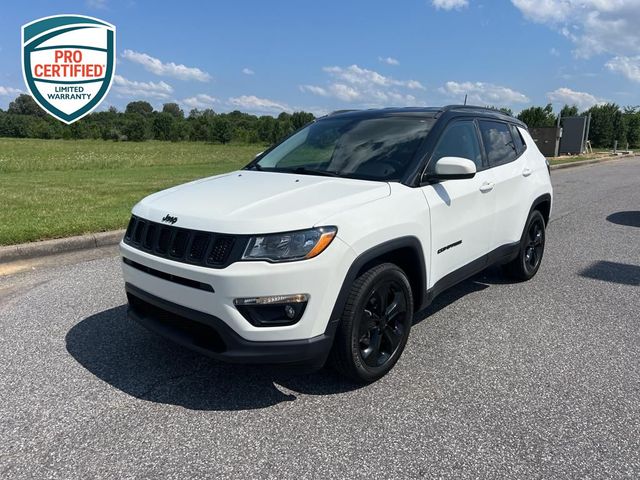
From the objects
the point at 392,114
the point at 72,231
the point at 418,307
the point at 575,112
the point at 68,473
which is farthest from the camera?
the point at 575,112

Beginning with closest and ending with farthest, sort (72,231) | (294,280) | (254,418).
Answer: (294,280), (254,418), (72,231)

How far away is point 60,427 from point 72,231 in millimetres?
4549

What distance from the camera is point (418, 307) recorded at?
139 inches

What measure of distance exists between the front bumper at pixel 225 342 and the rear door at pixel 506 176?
236 centimetres

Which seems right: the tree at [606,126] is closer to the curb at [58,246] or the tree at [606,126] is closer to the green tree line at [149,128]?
the curb at [58,246]

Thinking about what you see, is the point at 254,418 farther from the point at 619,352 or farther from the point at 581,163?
the point at 581,163

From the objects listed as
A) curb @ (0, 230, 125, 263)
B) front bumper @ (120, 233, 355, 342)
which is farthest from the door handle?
curb @ (0, 230, 125, 263)

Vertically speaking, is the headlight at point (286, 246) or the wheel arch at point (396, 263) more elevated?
the headlight at point (286, 246)

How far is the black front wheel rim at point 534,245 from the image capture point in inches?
207

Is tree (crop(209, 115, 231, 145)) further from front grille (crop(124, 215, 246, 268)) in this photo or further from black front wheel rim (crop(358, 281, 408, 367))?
black front wheel rim (crop(358, 281, 408, 367))

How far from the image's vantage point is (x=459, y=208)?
12.3 feet

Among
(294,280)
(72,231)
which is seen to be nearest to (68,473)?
(294,280)

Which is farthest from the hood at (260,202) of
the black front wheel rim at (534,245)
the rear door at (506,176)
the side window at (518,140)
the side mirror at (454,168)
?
the black front wheel rim at (534,245)

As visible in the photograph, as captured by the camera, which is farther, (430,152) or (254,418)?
(430,152)
